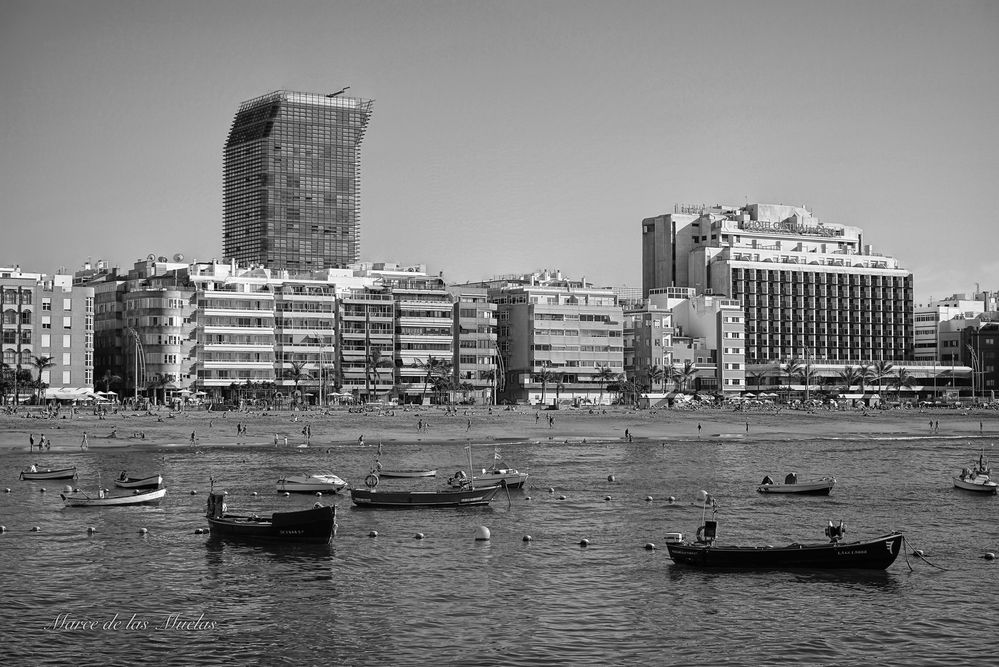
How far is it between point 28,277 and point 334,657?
162m

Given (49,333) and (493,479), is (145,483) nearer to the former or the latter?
(493,479)

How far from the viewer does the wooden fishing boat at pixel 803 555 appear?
189 ft

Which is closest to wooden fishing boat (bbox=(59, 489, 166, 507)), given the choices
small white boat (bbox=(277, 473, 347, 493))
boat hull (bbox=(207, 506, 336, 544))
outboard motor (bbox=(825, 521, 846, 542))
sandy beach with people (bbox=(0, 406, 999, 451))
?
small white boat (bbox=(277, 473, 347, 493))

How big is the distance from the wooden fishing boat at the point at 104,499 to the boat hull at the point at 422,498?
13266 millimetres

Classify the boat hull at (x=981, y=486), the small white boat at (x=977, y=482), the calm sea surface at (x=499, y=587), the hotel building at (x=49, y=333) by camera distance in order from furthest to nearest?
the hotel building at (x=49, y=333) < the small white boat at (x=977, y=482) < the boat hull at (x=981, y=486) < the calm sea surface at (x=499, y=587)

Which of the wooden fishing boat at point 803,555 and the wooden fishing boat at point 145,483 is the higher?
the wooden fishing boat at point 145,483

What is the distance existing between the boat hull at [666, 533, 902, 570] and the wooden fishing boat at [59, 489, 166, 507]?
37580 mm

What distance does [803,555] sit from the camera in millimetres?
58312

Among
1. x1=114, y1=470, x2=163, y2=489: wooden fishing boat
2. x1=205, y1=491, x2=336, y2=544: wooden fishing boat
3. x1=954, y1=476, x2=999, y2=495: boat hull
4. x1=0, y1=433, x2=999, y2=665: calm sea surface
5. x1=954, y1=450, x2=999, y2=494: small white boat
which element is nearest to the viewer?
x1=0, y1=433, x2=999, y2=665: calm sea surface

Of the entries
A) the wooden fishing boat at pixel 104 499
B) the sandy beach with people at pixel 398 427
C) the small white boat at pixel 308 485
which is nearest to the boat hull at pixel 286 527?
the wooden fishing boat at pixel 104 499

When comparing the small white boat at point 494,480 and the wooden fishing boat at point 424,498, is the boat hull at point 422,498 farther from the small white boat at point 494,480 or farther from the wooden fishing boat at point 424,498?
the small white boat at point 494,480

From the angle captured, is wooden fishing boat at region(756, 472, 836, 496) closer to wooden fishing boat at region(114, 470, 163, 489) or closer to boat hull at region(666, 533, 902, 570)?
boat hull at region(666, 533, 902, 570)

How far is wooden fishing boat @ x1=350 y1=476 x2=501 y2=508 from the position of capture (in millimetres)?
78750

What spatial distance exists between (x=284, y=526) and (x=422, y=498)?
52.0 feet
